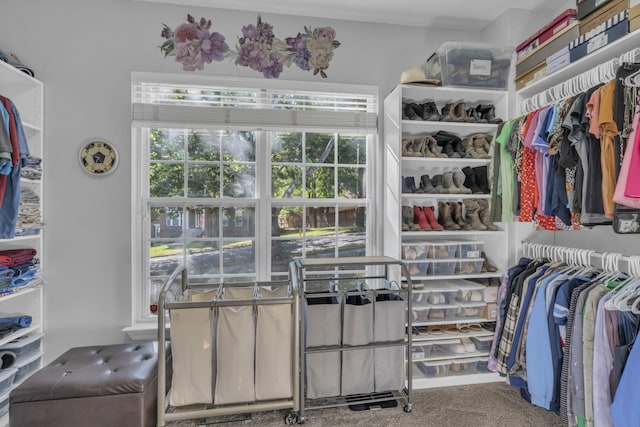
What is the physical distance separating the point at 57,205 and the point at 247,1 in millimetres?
1974

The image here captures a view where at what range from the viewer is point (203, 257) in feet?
8.71

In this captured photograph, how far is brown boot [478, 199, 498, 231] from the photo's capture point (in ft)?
8.46

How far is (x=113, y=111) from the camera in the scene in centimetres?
248

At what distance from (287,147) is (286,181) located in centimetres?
27

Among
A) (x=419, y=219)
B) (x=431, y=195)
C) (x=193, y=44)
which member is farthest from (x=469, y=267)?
(x=193, y=44)

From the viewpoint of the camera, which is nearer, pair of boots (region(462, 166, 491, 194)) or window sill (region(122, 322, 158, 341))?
window sill (region(122, 322, 158, 341))

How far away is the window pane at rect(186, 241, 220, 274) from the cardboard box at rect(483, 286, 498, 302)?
1981 millimetres

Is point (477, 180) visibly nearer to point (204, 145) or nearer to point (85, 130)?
point (204, 145)

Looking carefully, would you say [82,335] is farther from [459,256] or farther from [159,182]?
[459,256]

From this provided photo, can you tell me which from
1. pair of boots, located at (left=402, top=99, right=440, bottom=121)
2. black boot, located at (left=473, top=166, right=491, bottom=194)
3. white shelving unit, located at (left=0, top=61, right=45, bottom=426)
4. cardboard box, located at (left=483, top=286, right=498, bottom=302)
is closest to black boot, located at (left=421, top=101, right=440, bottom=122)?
pair of boots, located at (left=402, top=99, right=440, bottom=121)

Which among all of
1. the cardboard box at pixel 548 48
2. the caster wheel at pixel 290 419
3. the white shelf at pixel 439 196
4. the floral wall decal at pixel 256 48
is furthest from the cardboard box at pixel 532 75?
the caster wheel at pixel 290 419

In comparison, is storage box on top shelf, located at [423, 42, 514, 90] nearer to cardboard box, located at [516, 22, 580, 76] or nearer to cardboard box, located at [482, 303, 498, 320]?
cardboard box, located at [516, 22, 580, 76]

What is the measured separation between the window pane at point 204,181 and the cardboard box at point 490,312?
7.05 feet

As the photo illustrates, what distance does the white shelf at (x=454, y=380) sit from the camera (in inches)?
95.7
